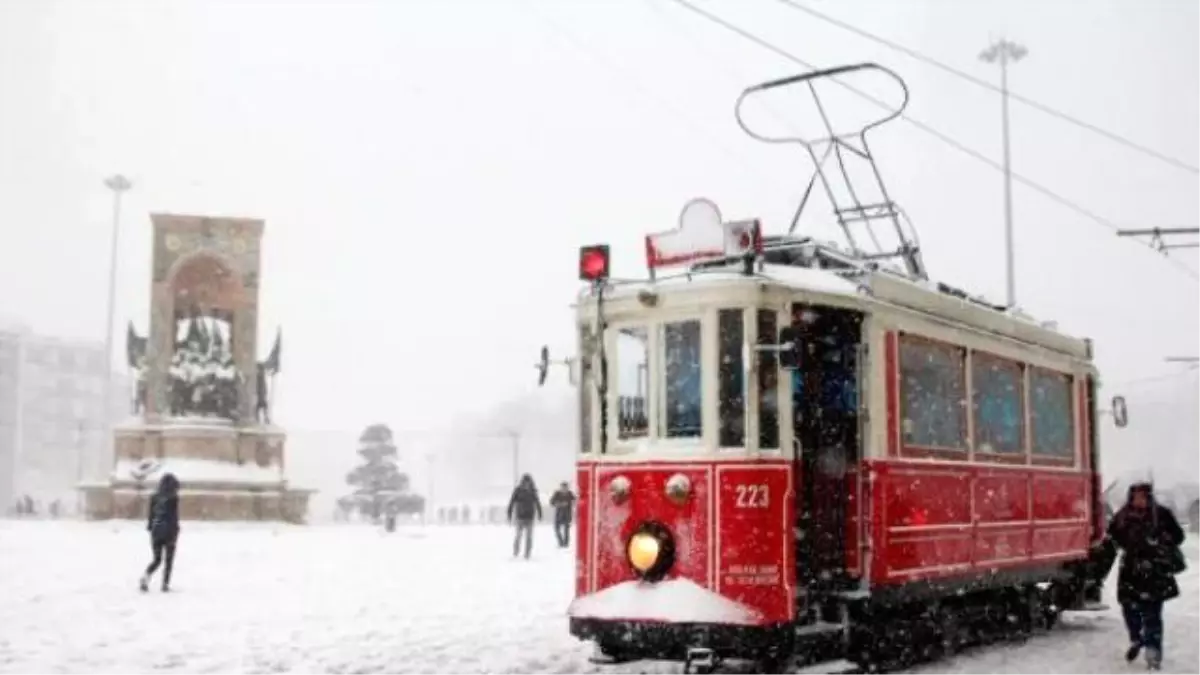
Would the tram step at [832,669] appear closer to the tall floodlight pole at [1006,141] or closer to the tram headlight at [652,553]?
the tram headlight at [652,553]

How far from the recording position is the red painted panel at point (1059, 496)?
13.6 m

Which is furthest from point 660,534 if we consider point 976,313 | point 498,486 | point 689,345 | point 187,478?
point 498,486

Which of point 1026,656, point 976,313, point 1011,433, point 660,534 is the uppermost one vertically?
point 976,313

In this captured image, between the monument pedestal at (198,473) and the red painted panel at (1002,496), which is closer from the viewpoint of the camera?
the red painted panel at (1002,496)

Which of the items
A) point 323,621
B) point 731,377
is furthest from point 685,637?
point 323,621

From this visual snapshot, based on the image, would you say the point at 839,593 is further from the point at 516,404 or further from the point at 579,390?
the point at 516,404

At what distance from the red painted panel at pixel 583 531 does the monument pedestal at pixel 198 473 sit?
24004 millimetres

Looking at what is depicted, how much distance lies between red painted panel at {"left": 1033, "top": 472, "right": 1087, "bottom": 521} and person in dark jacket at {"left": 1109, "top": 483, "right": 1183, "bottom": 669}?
1891 mm

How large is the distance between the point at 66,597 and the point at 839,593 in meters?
10.5

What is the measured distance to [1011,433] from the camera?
12930 mm

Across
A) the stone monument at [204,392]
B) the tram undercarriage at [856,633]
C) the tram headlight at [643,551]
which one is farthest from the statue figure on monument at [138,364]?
the tram headlight at [643,551]

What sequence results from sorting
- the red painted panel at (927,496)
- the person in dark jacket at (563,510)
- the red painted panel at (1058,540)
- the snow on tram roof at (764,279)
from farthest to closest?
the person in dark jacket at (563,510) → the red painted panel at (1058,540) → the red painted panel at (927,496) → the snow on tram roof at (764,279)

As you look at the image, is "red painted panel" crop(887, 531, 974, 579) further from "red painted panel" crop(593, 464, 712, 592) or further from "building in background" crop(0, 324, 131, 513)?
"building in background" crop(0, 324, 131, 513)

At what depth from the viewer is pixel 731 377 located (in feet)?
32.7
